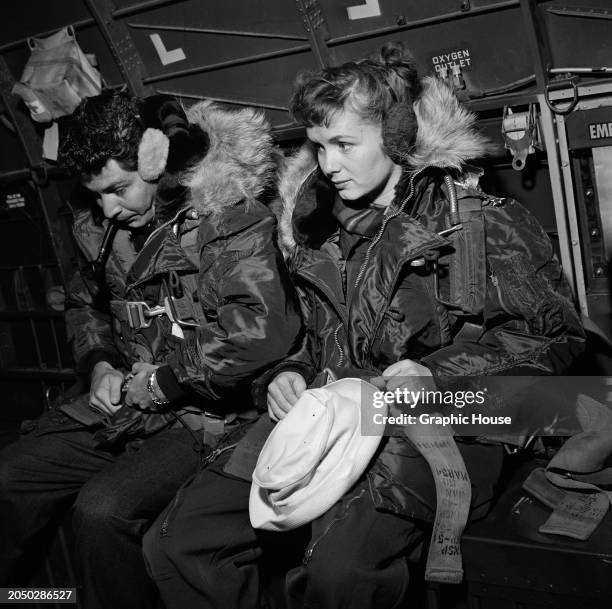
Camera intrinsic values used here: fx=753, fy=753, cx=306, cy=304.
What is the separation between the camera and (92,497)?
2.79 metres

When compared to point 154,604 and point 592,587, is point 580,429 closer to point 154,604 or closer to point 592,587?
point 592,587

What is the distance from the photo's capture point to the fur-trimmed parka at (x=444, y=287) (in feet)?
7.94

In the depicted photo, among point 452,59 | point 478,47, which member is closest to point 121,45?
point 452,59

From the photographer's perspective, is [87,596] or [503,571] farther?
[87,596]

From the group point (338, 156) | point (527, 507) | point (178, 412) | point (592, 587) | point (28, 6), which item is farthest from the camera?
point (28, 6)

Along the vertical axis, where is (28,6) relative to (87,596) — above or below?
above

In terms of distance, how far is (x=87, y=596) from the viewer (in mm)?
2721

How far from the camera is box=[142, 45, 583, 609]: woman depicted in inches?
94.1

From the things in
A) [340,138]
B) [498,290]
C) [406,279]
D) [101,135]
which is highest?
[101,135]

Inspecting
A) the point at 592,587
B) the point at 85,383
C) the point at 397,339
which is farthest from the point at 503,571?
the point at 85,383

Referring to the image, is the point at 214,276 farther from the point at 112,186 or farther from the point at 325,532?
the point at 325,532

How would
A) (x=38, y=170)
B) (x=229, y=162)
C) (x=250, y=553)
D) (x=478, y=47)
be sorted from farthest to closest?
(x=38, y=170) < (x=478, y=47) < (x=229, y=162) < (x=250, y=553)

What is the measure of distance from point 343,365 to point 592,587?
3.44 ft

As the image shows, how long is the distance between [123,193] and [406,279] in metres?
1.23
